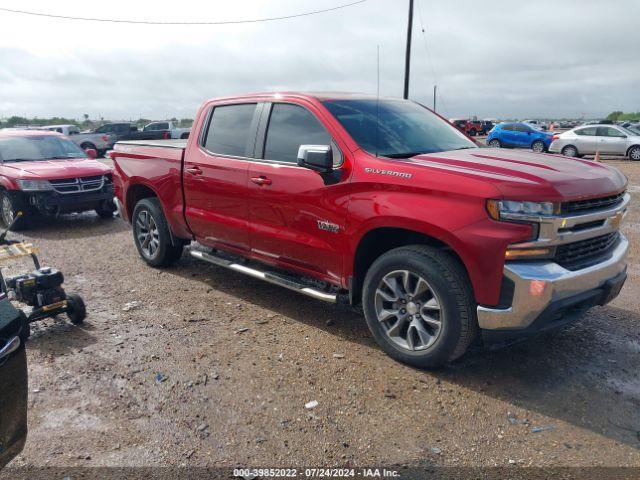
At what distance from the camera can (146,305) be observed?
5.14 meters

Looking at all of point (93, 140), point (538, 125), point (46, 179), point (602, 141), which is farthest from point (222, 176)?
point (538, 125)

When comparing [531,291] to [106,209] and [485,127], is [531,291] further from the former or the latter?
[485,127]

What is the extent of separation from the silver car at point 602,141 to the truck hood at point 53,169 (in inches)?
696

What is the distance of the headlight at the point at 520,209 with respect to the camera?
3172 mm

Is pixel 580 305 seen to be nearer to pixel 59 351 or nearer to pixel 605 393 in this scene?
pixel 605 393

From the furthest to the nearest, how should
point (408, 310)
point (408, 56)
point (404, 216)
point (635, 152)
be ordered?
1. point (408, 56)
2. point (635, 152)
3. point (408, 310)
4. point (404, 216)

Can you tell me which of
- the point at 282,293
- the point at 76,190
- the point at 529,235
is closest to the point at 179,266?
the point at 282,293

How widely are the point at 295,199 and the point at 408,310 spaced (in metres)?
1.30

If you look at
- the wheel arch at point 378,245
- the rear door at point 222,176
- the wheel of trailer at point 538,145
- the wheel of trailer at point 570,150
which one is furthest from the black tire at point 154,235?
the wheel of trailer at point 538,145

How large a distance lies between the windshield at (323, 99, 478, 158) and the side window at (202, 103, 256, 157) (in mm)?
938

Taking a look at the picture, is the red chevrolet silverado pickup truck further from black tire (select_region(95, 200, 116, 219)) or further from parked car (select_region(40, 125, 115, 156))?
parked car (select_region(40, 125, 115, 156))

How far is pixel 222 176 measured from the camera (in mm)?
4969

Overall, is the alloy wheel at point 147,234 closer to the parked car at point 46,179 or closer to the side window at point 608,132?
the parked car at point 46,179

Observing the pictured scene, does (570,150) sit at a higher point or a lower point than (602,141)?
lower
